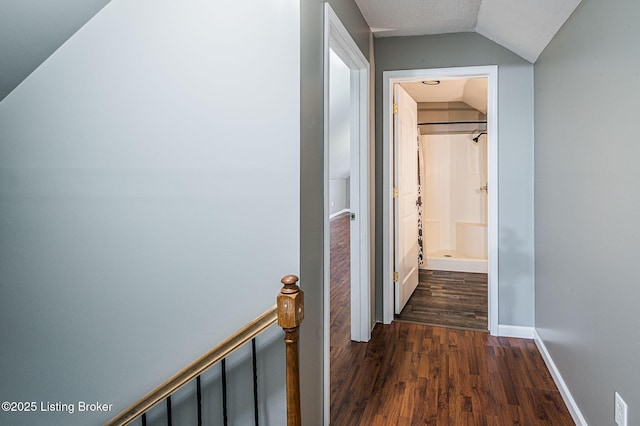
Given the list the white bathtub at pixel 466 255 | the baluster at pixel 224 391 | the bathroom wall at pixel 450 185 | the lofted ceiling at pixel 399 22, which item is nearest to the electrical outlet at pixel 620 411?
the baluster at pixel 224 391

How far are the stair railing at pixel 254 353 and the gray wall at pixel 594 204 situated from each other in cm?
116

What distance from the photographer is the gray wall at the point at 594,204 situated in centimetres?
142

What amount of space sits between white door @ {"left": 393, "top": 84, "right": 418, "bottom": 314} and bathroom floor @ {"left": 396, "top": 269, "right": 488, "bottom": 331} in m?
0.15

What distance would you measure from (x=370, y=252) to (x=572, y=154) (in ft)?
4.92

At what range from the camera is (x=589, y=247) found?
181 centimetres

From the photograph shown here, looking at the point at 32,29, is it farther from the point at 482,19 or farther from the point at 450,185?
the point at 450,185

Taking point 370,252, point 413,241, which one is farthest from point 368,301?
point 413,241

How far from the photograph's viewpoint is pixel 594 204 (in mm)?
1746

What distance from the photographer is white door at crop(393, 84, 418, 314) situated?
3.52m

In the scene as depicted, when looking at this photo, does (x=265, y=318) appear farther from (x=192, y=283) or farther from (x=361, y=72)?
(x=361, y=72)

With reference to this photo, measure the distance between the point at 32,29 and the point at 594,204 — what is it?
8.74ft

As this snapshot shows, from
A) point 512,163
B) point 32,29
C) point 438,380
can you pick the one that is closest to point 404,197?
point 512,163

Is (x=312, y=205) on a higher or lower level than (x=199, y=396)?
higher

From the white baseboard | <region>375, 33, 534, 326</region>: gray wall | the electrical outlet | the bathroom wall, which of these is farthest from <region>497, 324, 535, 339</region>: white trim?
the bathroom wall
